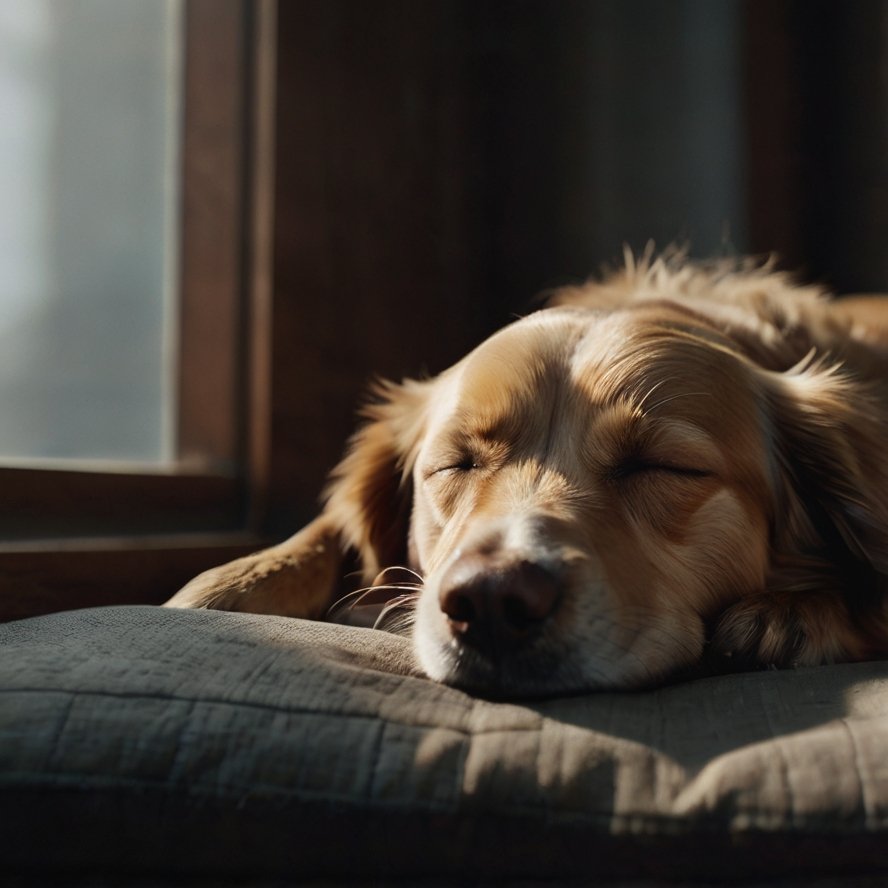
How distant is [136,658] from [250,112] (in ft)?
6.77

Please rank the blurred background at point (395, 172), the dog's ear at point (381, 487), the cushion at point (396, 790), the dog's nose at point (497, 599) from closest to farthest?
the cushion at point (396, 790), the dog's nose at point (497, 599), the dog's ear at point (381, 487), the blurred background at point (395, 172)

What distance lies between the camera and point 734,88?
322 centimetres

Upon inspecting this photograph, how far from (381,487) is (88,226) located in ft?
3.58

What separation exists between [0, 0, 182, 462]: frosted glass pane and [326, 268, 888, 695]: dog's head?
0.94m

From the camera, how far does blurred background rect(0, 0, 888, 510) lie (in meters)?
2.33

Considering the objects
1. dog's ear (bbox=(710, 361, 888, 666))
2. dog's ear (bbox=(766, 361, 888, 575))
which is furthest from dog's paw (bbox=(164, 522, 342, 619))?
dog's ear (bbox=(766, 361, 888, 575))

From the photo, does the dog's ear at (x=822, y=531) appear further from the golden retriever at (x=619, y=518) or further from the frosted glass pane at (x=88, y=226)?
the frosted glass pane at (x=88, y=226)

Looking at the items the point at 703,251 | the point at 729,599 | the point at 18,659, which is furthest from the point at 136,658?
the point at 703,251

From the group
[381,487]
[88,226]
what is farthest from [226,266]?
[381,487]

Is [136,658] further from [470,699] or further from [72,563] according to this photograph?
[72,563]

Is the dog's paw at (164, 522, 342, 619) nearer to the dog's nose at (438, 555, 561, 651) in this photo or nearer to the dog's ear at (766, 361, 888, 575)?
the dog's nose at (438, 555, 561, 651)

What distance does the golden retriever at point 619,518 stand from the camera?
115 centimetres

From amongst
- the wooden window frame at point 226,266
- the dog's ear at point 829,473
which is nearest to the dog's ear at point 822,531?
the dog's ear at point 829,473

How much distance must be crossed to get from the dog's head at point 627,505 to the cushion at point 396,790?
0.18 metres
